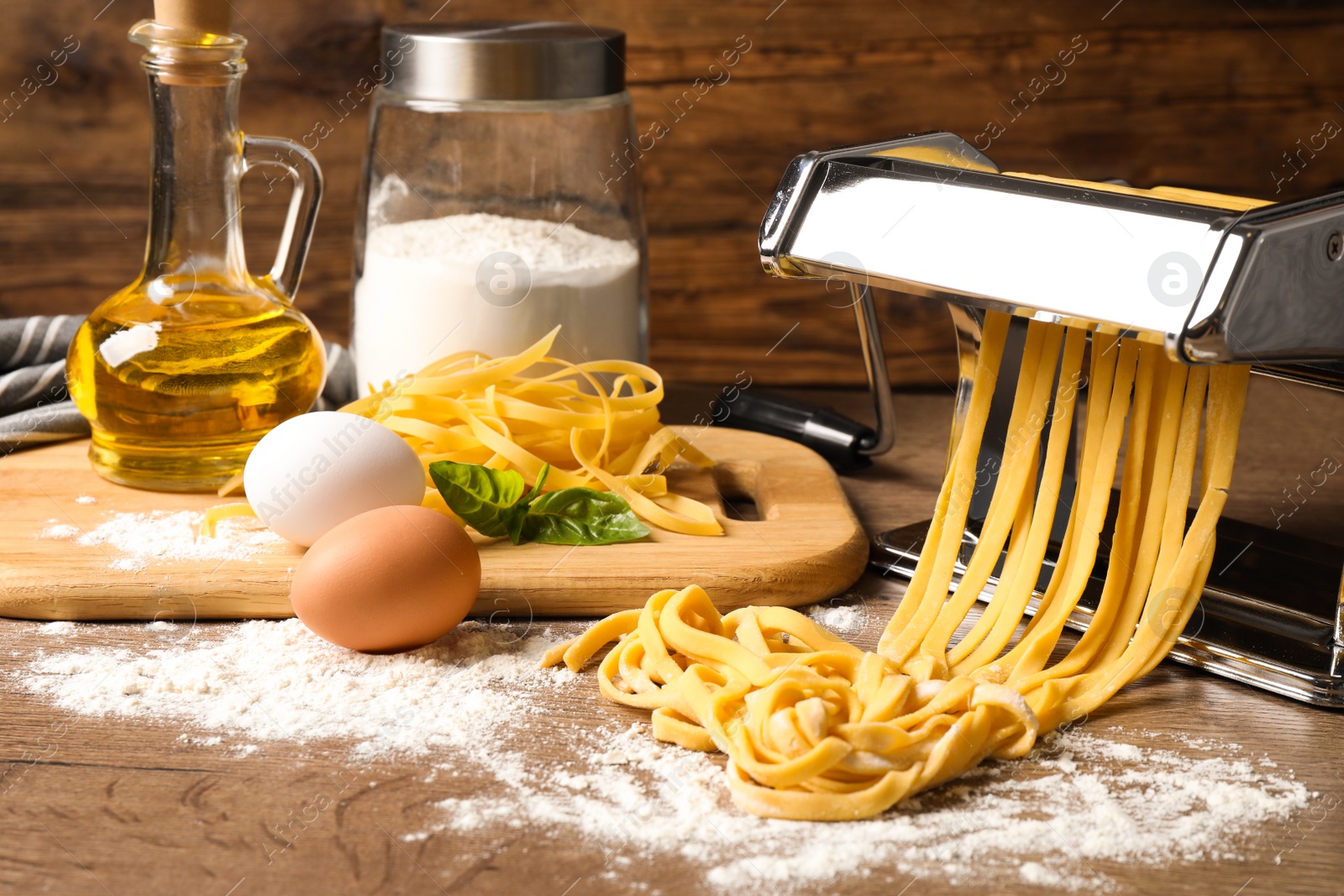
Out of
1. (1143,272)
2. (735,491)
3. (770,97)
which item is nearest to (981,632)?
(1143,272)

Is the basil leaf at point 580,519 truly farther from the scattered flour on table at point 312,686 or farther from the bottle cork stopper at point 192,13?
the bottle cork stopper at point 192,13

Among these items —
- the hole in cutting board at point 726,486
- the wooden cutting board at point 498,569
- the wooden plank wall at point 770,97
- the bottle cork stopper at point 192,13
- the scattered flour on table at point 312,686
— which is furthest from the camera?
the wooden plank wall at point 770,97

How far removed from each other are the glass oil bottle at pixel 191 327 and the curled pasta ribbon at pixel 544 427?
0.31ft

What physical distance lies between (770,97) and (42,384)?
0.88 metres

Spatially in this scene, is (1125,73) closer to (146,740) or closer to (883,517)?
(883,517)

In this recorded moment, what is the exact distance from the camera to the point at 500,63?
1.16 meters

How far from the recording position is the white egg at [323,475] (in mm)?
961

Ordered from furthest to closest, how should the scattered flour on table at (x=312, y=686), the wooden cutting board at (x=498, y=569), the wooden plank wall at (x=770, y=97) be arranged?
the wooden plank wall at (x=770, y=97), the wooden cutting board at (x=498, y=569), the scattered flour on table at (x=312, y=686)

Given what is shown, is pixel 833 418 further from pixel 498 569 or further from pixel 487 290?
pixel 498 569

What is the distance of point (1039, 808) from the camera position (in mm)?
706

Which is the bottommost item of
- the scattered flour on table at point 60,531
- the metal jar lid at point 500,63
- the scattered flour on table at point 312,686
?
the scattered flour on table at point 312,686

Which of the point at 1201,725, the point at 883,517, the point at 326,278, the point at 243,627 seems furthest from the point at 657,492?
the point at 326,278

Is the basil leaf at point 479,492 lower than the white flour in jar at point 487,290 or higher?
lower

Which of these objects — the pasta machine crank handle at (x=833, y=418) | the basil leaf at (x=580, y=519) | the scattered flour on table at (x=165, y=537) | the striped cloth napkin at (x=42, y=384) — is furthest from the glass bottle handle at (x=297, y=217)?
the pasta machine crank handle at (x=833, y=418)
